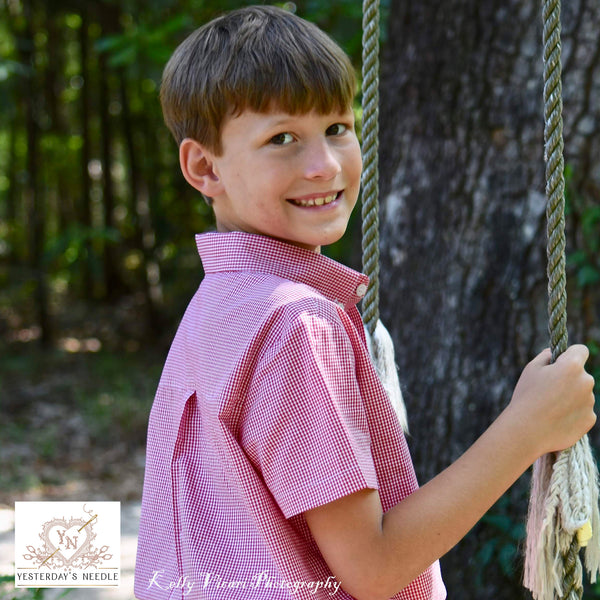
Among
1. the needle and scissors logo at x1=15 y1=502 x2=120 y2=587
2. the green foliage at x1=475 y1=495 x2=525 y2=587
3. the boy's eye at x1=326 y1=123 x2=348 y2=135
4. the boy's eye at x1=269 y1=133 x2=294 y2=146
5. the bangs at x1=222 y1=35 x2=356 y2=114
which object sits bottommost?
the green foliage at x1=475 y1=495 x2=525 y2=587

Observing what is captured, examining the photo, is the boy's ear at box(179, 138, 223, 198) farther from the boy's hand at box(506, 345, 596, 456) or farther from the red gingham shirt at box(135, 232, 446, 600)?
the boy's hand at box(506, 345, 596, 456)

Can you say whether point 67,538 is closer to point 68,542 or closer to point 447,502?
point 68,542

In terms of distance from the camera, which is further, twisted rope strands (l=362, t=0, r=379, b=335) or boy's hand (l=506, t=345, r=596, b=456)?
twisted rope strands (l=362, t=0, r=379, b=335)

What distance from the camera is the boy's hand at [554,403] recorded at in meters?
1.21

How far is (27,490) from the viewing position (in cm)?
485

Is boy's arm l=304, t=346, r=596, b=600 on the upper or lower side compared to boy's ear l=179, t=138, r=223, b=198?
lower

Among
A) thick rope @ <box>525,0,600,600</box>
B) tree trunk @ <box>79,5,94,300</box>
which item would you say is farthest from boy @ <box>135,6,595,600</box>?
tree trunk @ <box>79,5,94,300</box>

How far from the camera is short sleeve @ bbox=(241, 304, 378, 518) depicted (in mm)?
1075

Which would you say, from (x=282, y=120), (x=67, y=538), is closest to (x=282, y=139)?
(x=282, y=120)

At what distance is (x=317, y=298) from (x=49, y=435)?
203 inches

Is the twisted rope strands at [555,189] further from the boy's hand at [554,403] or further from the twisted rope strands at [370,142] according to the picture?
the twisted rope strands at [370,142]

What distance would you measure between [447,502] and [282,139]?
22.8 inches

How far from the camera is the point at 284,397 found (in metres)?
1.10

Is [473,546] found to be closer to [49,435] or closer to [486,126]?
[486,126]
